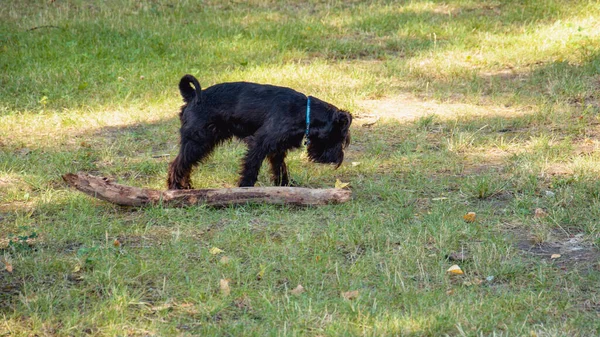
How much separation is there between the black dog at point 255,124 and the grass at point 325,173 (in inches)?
18.7

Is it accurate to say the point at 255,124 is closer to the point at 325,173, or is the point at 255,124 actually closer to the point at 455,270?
the point at 325,173

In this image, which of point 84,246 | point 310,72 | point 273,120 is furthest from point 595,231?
point 310,72

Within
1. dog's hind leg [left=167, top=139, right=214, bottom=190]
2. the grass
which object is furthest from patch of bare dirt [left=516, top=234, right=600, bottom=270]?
dog's hind leg [left=167, top=139, right=214, bottom=190]

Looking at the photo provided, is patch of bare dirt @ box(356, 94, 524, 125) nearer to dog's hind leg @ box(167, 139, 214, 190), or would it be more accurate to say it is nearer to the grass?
the grass

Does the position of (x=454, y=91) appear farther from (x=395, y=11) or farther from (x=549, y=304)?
(x=549, y=304)

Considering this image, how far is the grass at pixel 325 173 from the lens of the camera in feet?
15.3

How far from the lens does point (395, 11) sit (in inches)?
546

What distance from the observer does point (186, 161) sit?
22.8 ft

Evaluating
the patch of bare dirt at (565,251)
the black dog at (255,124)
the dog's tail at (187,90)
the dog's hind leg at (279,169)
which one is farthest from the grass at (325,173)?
the dog's tail at (187,90)

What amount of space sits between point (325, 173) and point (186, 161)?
149 centimetres

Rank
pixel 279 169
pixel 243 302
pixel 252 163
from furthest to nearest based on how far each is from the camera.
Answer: pixel 279 169 < pixel 252 163 < pixel 243 302

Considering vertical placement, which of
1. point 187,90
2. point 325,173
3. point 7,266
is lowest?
point 325,173

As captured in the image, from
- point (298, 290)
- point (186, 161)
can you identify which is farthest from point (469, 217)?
point (186, 161)

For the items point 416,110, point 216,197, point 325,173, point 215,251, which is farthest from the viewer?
point 416,110
